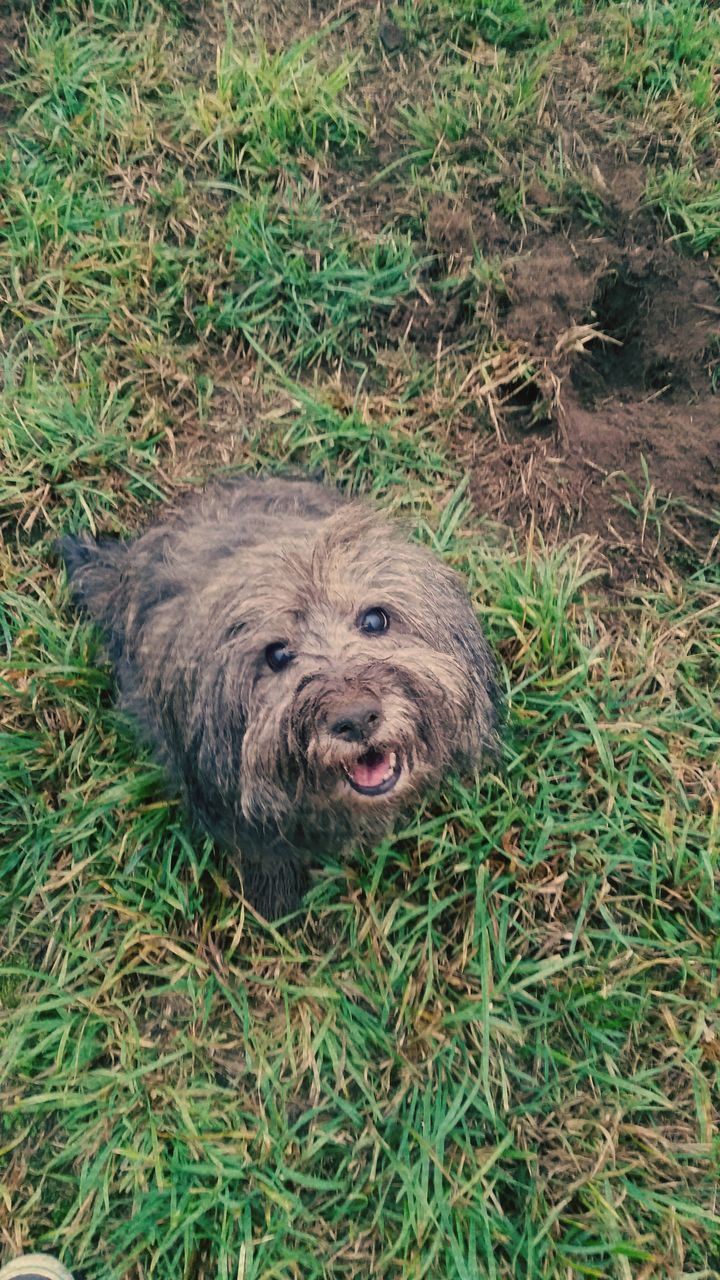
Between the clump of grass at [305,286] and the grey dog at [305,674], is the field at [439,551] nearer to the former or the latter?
the clump of grass at [305,286]

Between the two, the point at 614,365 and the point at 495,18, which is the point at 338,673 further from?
the point at 495,18

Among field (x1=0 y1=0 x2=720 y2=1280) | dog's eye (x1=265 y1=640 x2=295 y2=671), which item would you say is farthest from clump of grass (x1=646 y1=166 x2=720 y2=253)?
dog's eye (x1=265 y1=640 x2=295 y2=671)

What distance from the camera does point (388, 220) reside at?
11.7 feet

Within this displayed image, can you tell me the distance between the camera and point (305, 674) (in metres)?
2.11

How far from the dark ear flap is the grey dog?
39 centimetres

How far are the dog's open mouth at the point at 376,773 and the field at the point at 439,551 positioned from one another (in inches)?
27.4

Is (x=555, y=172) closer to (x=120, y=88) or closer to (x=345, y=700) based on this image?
(x=120, y=88)

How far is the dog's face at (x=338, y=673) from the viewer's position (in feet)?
6.81

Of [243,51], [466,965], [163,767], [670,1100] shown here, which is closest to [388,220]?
[243,51]

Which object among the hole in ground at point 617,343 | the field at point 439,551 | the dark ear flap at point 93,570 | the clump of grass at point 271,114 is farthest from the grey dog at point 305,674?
the clump of grass at point 271,114

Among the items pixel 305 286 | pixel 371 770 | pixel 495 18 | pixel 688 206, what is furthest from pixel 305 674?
pixel 495 18

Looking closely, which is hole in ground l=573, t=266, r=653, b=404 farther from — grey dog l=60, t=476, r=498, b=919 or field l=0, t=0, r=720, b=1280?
grey dog l=60, t=476, r=498, b=919

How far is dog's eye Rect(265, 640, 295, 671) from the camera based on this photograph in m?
2.20

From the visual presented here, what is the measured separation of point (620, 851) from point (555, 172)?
2.53m
